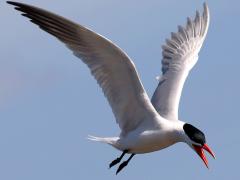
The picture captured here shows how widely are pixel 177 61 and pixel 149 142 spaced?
341cm

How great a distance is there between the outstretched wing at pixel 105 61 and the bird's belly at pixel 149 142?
11.3 inches

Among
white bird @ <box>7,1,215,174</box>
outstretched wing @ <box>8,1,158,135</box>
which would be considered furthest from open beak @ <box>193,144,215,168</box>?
outstretched wing @ <box>8,1,158,135</box>

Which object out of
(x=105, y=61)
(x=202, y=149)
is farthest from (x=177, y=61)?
(x=105, y=61)

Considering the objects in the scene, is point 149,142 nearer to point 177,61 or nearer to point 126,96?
point 126,96

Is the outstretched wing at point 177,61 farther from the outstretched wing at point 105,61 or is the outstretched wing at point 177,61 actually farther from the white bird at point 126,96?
the outstretched wing at point 105,61

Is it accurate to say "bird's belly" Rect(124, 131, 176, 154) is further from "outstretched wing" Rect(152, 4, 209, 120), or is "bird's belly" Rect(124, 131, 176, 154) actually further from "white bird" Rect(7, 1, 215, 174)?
"outstretched wing" Rect(152, 4, 209, 120)

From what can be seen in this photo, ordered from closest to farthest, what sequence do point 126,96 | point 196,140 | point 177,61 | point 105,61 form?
1. point 105,61
2. point 126,96
3. point 196,140
4. point 177,61

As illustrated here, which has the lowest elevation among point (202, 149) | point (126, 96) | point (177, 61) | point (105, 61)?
point (202, 149)

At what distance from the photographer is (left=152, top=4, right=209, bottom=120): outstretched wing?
17094mm

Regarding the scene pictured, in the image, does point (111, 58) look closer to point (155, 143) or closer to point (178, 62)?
point (155, 143)

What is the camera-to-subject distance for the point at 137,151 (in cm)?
1596

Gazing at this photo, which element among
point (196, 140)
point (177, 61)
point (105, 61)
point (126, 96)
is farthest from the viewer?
point (177, 61)

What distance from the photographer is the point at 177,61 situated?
18.8 m

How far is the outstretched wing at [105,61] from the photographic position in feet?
49.0
